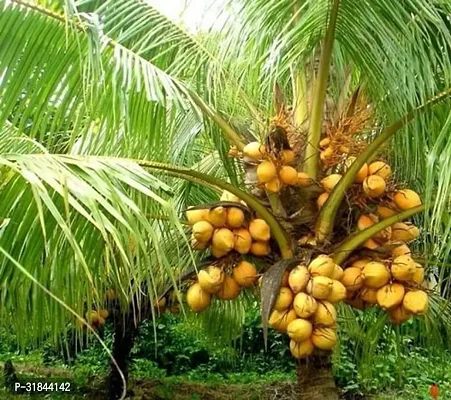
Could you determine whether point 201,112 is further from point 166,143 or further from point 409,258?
point 409,258

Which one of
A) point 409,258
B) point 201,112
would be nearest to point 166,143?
point 201,112

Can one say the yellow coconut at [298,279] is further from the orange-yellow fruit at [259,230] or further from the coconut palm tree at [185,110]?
the orange-yellow fruit at [259,230]

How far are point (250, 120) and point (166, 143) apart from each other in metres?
0.53

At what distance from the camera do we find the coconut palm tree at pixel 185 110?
2.15 m

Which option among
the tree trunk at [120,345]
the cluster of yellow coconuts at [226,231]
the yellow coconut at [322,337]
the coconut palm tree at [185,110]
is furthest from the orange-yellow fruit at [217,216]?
the tree trunk at [120,345]

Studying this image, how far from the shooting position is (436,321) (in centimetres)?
398

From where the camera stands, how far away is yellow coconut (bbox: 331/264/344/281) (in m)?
2.65

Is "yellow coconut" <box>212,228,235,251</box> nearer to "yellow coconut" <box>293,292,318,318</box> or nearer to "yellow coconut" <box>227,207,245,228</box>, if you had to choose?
"yellow coconut" <box>227,207,245,228</box>

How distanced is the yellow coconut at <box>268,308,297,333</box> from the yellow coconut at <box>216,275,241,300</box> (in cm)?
24

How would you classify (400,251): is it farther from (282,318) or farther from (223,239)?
(223,239)

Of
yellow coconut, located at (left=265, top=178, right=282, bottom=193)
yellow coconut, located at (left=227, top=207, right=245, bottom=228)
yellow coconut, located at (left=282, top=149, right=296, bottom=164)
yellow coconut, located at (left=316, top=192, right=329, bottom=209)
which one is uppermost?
yellow coconut, located at (left=282, top=149, right=296, bottom=164)

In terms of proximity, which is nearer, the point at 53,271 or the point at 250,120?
the point at 53,271

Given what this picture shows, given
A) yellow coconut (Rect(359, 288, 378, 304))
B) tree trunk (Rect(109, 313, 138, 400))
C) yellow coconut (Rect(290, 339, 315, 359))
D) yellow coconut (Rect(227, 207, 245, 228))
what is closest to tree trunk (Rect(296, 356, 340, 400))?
yellow coconut (Rect(290, 339, 315, 359))

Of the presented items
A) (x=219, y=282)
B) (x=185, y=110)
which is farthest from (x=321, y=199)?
(x=185, y=110)
